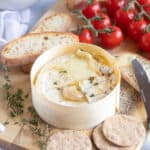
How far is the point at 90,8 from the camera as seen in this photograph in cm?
226

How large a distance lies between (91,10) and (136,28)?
0.95ft

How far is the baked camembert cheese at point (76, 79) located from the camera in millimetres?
1699

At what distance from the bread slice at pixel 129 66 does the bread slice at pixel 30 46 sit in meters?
0.26

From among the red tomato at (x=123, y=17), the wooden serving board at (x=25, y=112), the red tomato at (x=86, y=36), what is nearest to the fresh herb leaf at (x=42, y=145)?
the wooden serving board at (x=25, y=112)

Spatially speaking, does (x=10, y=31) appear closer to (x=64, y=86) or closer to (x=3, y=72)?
(x=3, y=72)

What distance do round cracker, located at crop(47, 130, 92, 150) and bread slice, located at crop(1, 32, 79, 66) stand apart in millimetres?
457

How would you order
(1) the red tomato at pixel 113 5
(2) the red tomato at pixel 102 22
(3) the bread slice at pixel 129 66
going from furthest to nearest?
(1) the red tomato at pixel 113 5 < (2) the red tomato at pixel 102 22 < (3) the bread slice at pixel 129 66

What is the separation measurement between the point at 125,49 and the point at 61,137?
70 centimetres

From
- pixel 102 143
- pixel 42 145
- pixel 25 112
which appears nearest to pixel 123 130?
pixel 102 143

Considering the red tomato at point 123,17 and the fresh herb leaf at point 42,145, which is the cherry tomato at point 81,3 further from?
the fresh herb leaf at point 42,145

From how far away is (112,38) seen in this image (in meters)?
2.08

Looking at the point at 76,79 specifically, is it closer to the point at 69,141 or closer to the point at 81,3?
the point at 69,141

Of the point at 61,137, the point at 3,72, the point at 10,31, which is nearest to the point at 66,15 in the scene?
the point at 10,31

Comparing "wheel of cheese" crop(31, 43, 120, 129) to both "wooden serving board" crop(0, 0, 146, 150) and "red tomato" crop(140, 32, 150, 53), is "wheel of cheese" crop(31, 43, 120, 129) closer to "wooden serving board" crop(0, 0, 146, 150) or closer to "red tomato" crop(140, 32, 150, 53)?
"wooden serving board" crop(0, 0, 146, 150)
